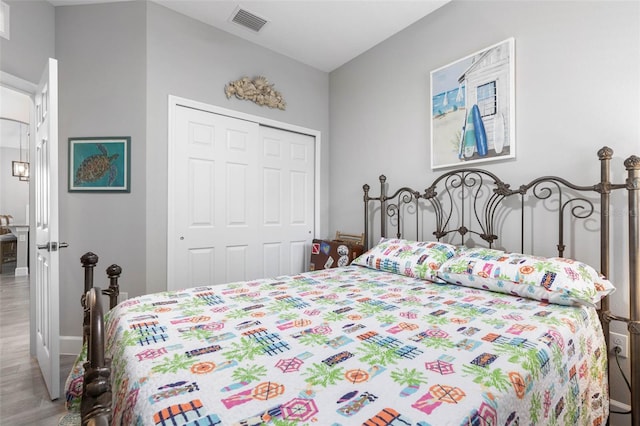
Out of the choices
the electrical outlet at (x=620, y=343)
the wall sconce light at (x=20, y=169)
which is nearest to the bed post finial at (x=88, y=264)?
the electrical outlet at (x=620, y=343)

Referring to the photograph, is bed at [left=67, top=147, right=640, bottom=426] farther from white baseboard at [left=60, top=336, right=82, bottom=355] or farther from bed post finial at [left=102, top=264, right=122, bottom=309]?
white baseboard at [left=60, top=336, right=82, bottom=355]

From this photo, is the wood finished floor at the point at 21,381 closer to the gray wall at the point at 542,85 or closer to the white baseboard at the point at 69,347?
the white baseboard at the point at 69,347

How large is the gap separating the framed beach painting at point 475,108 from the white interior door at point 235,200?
5.30 feet

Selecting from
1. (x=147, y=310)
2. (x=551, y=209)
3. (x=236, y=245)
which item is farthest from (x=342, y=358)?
(x=236, y=245)

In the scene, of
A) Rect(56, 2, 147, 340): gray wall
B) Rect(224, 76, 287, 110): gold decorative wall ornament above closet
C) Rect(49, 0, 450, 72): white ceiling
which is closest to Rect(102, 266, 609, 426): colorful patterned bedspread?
Rect(56, 2, 147, 340): gray wall

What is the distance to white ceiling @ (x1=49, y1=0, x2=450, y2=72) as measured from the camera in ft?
8.35

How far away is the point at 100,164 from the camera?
8.34ft

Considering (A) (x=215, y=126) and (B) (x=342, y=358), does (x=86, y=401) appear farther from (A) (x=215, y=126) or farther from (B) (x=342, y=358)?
(A) (x=215, y=126)

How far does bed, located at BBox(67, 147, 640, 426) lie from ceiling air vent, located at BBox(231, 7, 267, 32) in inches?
88.6

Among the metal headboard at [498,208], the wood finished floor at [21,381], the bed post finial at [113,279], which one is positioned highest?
the metal headboard at [498,208]

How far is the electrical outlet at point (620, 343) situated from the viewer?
166 cm

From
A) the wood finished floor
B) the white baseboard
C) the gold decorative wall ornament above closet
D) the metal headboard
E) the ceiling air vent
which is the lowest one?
the wood finished floor

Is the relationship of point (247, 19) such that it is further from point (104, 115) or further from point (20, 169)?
point (20, 169)

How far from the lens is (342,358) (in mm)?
969
